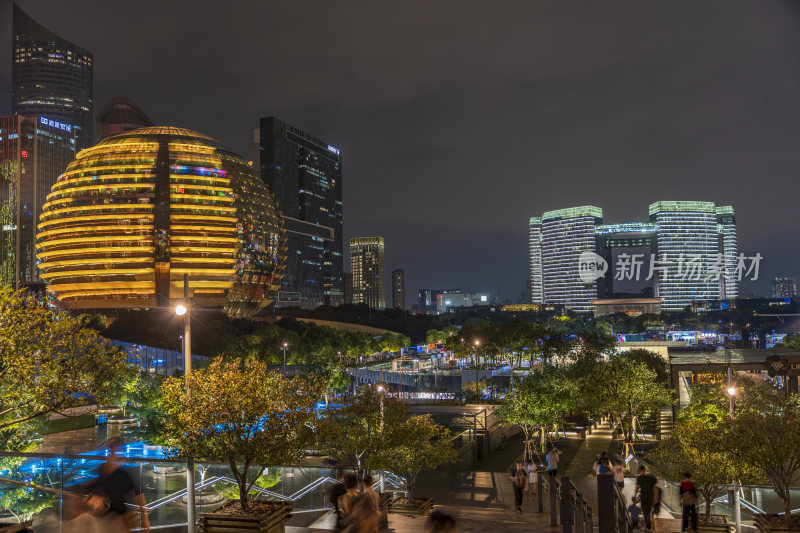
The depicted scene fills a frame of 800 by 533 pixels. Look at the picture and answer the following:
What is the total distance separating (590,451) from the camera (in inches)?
1747

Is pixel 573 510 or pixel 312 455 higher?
pixel 573 510

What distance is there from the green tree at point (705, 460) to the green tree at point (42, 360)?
1784cm

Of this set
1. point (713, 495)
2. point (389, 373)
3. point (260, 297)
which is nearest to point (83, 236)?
point (260, 297)

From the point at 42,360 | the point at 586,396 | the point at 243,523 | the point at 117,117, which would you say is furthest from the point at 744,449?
the point at 117,117

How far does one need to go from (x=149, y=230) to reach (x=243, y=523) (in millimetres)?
114603

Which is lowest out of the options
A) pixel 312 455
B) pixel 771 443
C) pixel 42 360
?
pixel 312 455

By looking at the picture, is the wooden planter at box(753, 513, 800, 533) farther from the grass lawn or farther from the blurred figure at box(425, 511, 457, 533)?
the grass lawn

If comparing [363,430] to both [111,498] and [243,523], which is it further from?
[111,498]

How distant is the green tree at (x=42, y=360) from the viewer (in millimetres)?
16500

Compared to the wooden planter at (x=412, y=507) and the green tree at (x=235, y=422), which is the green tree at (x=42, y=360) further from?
the wooden planter at (x=412, y=507)

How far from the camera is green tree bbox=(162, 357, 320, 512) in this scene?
14.1m

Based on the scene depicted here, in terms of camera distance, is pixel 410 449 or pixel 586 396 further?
pixel 586 396

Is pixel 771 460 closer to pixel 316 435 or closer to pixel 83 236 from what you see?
pixel 316 435

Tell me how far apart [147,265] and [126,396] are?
7073cm
